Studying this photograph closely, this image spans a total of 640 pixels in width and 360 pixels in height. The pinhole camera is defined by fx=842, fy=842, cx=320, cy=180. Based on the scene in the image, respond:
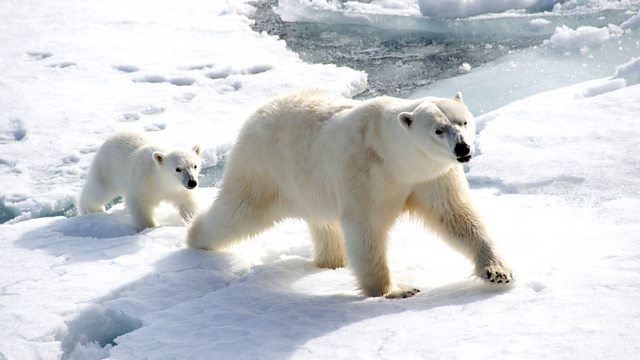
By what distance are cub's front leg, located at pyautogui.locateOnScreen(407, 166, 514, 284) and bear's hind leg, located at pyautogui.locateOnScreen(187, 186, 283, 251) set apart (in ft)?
3.62

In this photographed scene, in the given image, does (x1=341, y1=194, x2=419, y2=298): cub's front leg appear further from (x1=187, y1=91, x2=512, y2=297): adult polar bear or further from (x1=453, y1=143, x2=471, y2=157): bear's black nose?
(x1=453, y1=143, x2=471, y2=157): bear's black nose

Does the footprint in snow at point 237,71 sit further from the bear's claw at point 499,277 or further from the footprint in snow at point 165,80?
the bear's claw at point 499,277

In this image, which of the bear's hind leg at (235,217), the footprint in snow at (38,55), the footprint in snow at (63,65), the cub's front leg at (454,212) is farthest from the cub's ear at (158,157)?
the footprint in snow at (38,55)

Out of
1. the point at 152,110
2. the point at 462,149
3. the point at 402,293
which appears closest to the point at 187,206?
the point at 152,110

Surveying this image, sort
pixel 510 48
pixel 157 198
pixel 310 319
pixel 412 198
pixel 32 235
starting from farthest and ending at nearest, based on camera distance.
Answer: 1. pixel 510 48
2. pixel 157 198
3. pixel 32 235
4. pixel 412 198
5. pixel 310 319

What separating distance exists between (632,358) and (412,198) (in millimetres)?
1662

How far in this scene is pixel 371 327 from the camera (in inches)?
148

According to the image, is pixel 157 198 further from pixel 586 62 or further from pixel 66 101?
pixel 586 62

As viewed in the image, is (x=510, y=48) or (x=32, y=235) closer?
(x=32, y=235)

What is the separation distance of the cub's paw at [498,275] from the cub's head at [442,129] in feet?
1.87

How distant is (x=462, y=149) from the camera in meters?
3.76

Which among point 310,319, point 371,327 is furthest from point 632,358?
point 310,319

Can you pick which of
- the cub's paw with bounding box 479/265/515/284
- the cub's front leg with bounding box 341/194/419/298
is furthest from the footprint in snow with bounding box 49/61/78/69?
the cub's paw with bounding box 479/265/515/284

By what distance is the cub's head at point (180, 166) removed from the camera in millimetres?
6184
